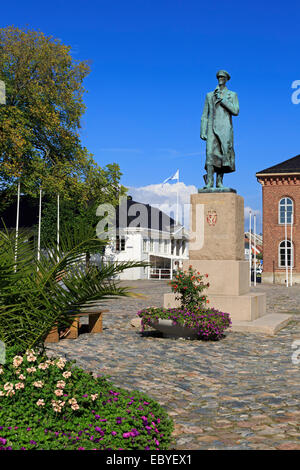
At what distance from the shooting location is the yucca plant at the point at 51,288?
15.1ft

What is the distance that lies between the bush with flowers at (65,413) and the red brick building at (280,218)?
41.0 meters

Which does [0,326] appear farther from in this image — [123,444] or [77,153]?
[77,153]

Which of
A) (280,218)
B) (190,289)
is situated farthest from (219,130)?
(280,218)

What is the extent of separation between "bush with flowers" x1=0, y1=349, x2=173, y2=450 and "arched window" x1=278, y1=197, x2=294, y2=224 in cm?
4183

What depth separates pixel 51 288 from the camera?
476 centimetres

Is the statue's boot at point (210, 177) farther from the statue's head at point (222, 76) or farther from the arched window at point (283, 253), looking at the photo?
the arched window at point (283, 253)

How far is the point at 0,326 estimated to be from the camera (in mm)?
4832

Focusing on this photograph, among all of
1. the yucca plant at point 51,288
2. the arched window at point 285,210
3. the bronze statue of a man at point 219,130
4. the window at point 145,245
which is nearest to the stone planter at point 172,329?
the bronze statue of a man at point 219,130

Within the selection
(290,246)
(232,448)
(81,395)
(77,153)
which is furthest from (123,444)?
(290,246)

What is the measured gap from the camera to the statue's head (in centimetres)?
1370

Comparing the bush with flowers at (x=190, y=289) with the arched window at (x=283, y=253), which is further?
the arched window at (x=283, y=253)

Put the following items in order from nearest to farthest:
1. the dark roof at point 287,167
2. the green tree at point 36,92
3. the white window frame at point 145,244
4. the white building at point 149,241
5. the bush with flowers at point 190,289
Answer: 1. the bush with flowers at point 190,289
2. the green tree at point 36,92
3. the dark roof at point 287,167
4. the white building at point 149,241
5. the white window frame at point 145,244

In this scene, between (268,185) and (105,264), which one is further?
(268,185)
